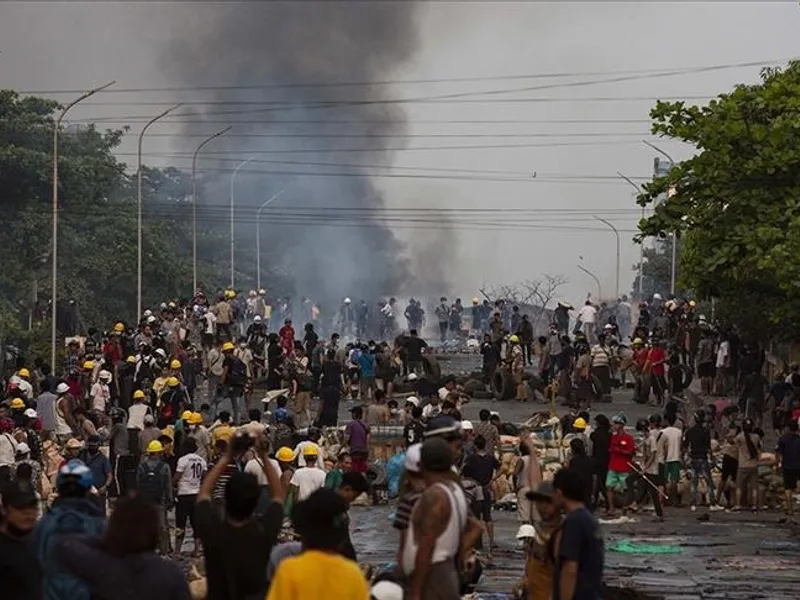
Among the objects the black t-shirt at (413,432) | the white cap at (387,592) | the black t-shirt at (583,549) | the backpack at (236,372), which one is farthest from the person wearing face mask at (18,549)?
the backpack at (236,372)

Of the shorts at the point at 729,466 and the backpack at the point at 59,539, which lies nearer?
the backpack at the point at 59,539

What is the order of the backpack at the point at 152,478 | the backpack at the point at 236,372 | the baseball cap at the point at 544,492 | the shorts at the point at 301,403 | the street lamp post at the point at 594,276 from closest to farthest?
the baseball cap at the point at 544,492
the backpack at the point at 152,478
the backpack at the point at 236,372
the shorts at the point at 301,403
the street lamp post at the point at 594,276

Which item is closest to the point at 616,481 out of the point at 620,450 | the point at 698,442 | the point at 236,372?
the point at 620,450

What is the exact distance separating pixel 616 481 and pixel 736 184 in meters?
6.39

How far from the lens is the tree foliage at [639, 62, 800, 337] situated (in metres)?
31.0

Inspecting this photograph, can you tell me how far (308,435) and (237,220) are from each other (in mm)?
69977

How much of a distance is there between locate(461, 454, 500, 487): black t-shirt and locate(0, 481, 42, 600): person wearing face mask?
12579 millimetres

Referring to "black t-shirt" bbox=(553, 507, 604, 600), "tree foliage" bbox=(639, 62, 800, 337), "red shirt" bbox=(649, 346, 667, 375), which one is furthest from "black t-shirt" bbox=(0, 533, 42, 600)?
"red shirt" bbox=(649, 346, 667, 375)

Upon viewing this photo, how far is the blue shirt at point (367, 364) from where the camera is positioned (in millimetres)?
40969

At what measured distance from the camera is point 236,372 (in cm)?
3566

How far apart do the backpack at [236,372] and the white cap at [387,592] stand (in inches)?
977

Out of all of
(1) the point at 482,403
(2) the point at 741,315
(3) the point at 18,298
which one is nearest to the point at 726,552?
(2) the point at 741,315

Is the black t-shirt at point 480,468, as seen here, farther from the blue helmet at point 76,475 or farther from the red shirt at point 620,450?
the blue helmet at point 76,475

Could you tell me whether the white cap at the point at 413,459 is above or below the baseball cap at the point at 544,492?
above
